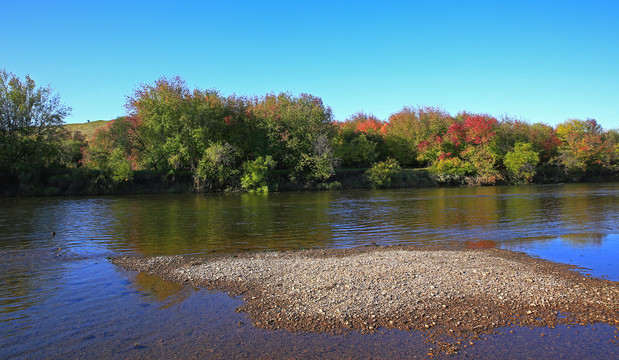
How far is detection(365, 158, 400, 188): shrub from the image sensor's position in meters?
54.2

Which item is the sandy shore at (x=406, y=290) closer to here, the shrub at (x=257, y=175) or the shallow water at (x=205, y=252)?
the shallow water at (x=205, y=252)

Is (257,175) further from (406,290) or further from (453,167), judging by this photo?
(406,290)

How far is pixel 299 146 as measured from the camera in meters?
52.9

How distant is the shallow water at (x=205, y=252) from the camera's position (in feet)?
22.1

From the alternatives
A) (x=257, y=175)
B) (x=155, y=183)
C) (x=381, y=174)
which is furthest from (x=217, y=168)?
(x=381, y=174)

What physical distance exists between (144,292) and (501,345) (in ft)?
27.2

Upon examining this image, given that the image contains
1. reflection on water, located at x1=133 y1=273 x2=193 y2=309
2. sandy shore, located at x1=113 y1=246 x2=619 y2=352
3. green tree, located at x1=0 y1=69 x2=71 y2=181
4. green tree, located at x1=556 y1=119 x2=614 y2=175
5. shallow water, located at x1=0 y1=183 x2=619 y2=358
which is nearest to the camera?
shallow water, located at x1=0 y1=183 x2=619 y2=358

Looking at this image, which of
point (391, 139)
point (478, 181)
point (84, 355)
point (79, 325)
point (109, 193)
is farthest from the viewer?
point (391, 139)

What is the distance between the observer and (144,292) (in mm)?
9672

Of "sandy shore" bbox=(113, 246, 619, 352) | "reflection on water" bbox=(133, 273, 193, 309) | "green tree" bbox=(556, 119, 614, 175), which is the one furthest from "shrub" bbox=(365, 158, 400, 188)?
"reflection on water" bbox=(133, 273, 193, 309)

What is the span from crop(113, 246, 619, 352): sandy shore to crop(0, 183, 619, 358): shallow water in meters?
0.48

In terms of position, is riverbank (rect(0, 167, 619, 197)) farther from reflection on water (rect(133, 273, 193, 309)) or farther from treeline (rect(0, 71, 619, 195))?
reflection on water (rect(133, 273, 193, 309))

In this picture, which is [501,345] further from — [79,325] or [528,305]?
[79,325]

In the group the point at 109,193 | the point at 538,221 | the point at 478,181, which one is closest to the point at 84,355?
the point at 538,221
